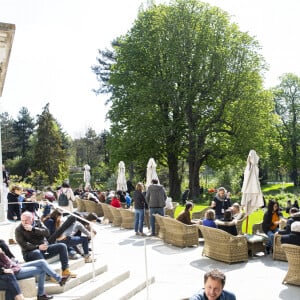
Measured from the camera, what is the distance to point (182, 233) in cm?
1189

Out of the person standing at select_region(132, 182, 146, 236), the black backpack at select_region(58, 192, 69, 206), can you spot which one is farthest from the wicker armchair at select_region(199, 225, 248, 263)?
the black backpack at select_region(58, 192, 69, 206)

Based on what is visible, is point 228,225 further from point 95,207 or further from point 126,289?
point 95,207

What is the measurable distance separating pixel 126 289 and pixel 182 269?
2.24 m

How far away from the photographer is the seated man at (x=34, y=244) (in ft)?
23.3

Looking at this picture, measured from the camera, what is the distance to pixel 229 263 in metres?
10.0

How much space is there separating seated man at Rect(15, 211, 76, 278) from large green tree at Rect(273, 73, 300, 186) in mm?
48388

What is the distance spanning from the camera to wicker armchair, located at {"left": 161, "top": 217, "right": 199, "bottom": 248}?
11.9m

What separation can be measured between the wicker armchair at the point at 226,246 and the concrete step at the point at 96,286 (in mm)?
2533

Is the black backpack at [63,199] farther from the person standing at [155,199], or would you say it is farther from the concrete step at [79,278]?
the concrete step at [79,278]

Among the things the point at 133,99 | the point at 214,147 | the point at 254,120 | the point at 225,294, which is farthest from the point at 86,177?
the point at 225,294

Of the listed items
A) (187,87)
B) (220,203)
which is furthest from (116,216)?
(187,87)

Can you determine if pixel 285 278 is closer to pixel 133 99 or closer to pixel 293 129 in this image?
pixel 133 99

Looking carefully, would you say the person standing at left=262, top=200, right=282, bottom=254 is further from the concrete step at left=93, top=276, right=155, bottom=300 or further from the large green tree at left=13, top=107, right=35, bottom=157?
the large green tree at left=13, top=107, right=35, bottom=157

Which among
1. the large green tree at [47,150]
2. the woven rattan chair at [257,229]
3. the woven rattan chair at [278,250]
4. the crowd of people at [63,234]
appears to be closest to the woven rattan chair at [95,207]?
the crowd of people at [63,234]
